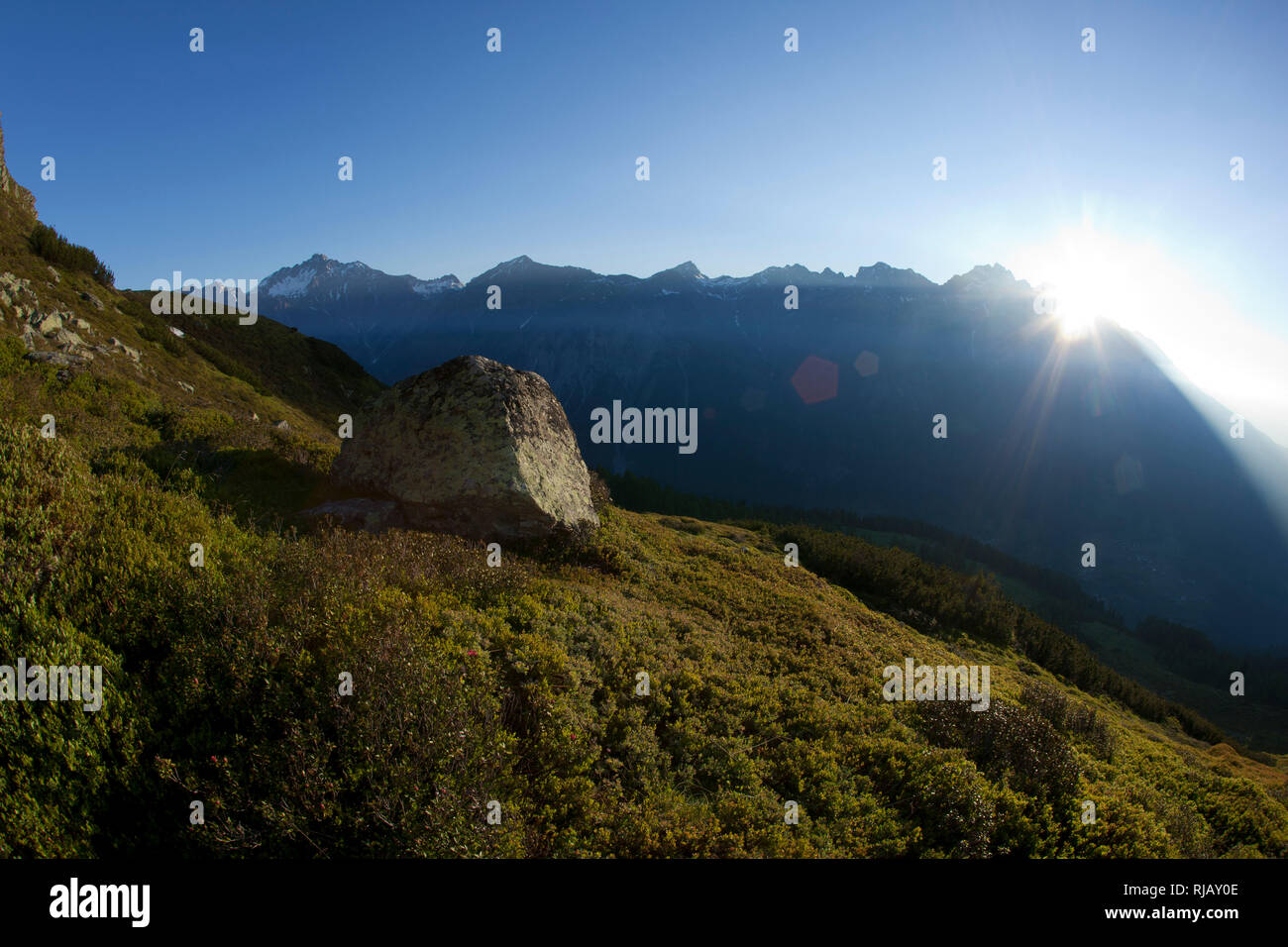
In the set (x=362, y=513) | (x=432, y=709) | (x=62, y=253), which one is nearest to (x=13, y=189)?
(x=62, y=253)

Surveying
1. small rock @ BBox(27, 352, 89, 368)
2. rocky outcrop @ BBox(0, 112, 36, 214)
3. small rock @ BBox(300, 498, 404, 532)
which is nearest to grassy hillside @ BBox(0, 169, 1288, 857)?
small rock @ BBox(27, 352, 89, 368)

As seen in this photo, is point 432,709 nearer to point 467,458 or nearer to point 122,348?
point 467,458

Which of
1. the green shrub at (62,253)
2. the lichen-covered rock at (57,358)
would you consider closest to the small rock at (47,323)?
the lichen-covered rock at (57,358)

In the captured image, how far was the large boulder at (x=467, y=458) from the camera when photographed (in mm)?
14000

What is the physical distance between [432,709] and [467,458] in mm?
8753

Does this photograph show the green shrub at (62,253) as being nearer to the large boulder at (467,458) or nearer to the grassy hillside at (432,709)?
the grassy hillside at (432,709)

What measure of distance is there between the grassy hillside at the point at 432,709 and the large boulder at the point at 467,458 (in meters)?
1.02

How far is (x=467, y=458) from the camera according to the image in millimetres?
14320

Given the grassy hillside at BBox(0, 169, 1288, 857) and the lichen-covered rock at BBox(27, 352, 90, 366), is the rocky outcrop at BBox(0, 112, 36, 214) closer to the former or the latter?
the lichen-covered rock at BBox(27, 352, 90, 366)

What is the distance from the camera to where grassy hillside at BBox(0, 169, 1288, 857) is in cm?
554

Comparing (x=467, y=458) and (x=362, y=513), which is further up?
(x=467, y=458)
